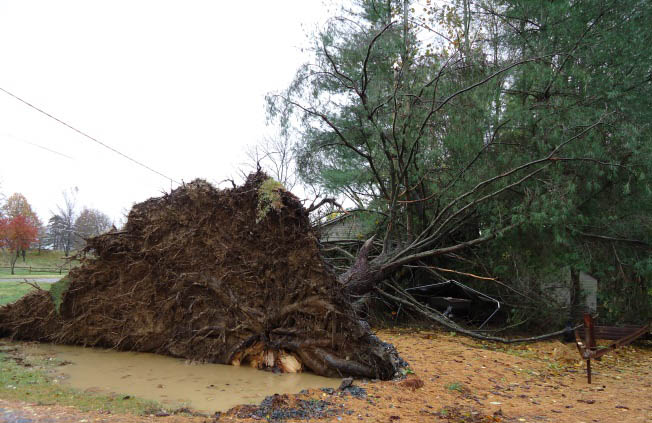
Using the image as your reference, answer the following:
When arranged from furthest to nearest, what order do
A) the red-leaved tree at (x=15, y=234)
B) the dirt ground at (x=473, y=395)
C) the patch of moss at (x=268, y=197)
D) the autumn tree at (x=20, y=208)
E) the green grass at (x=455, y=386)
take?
the autumn tree at (x=20, y=208) < the red-leaved tree at (x=15, y=234) < the patch of moss at (x=268, y=197) < the green grass at (x=455, y=386) < the dirt ground at (x=473, y=395)

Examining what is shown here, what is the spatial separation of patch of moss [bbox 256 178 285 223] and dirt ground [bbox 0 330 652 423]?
9.00 feet

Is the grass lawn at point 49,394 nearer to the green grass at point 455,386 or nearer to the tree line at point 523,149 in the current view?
the green grass at point 455,386

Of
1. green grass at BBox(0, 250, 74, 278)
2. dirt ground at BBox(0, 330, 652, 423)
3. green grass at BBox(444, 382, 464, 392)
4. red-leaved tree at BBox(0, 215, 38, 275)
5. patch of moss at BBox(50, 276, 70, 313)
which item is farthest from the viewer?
red-leaved tree at BBox(0, 215, 38, 275)

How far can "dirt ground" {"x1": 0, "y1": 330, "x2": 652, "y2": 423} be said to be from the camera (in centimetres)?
408

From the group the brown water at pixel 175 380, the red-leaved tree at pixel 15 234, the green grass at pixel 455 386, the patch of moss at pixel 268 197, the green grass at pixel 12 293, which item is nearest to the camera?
the brown water at pixel 175 380

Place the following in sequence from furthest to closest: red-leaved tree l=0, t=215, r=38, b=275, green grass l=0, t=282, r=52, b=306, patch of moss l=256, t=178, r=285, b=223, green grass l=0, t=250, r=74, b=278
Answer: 1. red-leaved tree l=0, t=215, r=38, b=275
2. green grass l=0, t=250, r=74, b=278
3. green grass l=0, t=282, r=52, b=306
4. patch of moss l=256, t=178, r=285, b=223


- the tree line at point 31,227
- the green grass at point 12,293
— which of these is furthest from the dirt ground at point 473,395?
the tree line at point 31,227

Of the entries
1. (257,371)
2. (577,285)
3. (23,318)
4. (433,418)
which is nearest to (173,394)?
(257,371)

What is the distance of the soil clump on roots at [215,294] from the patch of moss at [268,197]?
0.02m

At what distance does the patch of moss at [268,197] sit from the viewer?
21.1 feet

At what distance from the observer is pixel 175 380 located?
540cm

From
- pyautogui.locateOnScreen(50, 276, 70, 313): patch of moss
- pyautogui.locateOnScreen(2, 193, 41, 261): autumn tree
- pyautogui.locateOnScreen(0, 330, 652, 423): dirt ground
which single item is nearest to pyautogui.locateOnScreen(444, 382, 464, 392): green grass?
pyautogui.locateOnScreen(0, 330, 652, 423): dirt ground

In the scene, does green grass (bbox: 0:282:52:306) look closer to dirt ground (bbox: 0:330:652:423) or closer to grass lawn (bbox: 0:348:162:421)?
grass lawn (bbox: 0:348:162:421)

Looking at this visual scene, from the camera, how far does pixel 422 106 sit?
9336mm
